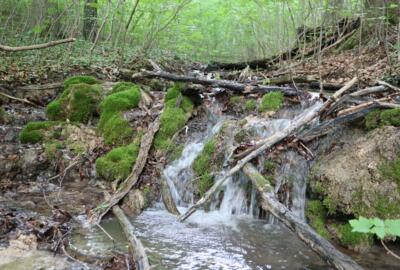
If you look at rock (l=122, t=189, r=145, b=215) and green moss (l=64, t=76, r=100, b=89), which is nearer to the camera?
rock (l=122, t=189, r=145, b=215)

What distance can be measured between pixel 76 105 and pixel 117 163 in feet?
7.70

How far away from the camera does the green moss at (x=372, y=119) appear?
520cm

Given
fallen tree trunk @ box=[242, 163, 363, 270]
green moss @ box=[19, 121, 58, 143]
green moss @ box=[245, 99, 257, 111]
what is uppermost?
green moss @ box=[245, 99, 257, 111]

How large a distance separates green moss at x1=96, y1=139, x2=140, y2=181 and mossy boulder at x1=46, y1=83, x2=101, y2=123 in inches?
69.6

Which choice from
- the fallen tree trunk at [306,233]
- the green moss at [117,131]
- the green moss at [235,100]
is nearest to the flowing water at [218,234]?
the fallen tree trunk at [306,233]

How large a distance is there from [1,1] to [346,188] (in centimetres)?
997

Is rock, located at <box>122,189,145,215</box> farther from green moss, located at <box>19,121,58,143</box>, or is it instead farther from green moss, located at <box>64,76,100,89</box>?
green moss, located at <box>64,76,100,89</box>

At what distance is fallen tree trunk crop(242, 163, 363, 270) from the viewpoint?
3115 mm

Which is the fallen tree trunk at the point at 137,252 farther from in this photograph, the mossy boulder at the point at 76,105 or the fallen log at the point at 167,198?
the mossy boulder at the point at 76,105

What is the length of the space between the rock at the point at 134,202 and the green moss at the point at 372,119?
3.24 m

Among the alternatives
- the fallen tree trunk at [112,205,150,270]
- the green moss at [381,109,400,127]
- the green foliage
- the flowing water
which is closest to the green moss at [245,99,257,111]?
the flowing water

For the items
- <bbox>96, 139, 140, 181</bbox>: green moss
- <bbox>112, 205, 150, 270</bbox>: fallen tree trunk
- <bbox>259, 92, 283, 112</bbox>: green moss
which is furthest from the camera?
<bbox>259, 92, 283, 112</bbox>: green moss

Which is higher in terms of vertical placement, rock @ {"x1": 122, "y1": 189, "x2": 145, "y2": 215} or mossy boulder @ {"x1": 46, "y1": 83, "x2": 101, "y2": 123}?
mossy boulder @ {"x1": 46, "y1": 83, "x2": 101, "y2": 123}

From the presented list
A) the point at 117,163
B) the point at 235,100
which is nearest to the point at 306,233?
the point at 117,163
